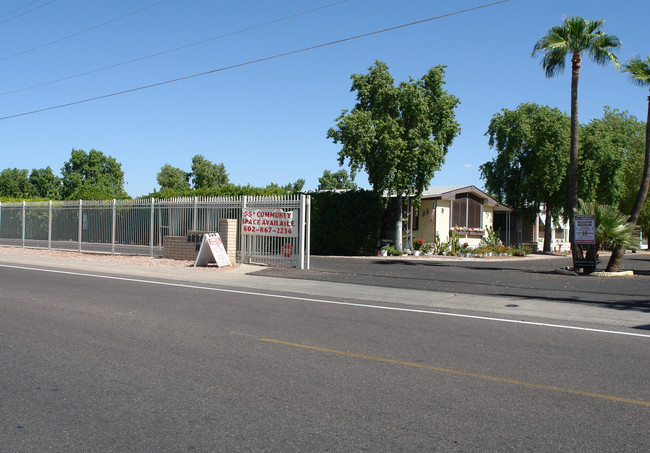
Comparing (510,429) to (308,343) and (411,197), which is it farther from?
(411,197)

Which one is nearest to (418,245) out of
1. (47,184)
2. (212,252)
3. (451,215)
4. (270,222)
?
(451,215)

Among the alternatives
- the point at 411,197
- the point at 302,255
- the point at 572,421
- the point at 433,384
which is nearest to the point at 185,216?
the point at 302,255

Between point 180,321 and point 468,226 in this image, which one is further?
point 468,226

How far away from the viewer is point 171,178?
2451 inches

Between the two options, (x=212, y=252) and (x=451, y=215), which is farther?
(x=451, y=215)

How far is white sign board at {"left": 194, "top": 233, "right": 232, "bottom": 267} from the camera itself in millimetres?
18344

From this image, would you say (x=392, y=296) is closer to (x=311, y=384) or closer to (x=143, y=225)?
(x=311, y=384)

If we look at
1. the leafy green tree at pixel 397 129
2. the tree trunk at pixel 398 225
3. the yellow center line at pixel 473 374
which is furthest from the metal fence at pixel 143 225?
the yellow center line at pixel 473 374

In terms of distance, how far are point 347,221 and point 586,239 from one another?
40.9ft

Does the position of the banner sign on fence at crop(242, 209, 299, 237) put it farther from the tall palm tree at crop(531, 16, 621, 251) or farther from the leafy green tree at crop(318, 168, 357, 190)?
the leafy green tree at crop(318, 168, 357, 190)

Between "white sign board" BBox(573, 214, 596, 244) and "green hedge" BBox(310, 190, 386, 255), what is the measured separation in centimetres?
1093

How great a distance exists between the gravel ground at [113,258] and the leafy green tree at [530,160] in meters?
22.3

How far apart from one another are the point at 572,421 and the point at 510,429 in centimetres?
63

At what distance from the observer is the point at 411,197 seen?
2780cm
